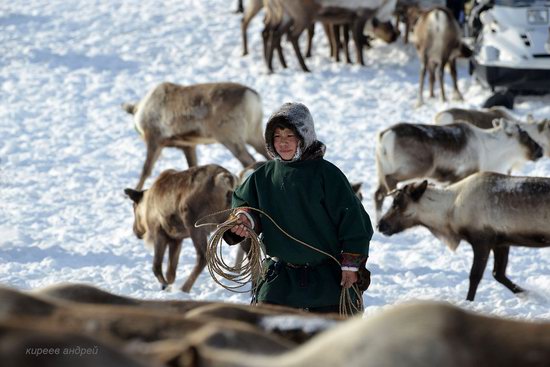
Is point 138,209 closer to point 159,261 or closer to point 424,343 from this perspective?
point 159,261

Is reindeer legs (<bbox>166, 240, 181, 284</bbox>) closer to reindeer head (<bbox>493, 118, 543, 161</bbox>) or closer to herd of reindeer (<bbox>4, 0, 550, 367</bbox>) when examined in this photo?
herd of reindeer (<bbox>4, 0, 550, 367</bbox>)

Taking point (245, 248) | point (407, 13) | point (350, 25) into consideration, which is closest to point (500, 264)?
point (245, 248)

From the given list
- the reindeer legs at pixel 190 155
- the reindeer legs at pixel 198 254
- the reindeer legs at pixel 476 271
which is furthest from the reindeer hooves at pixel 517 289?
the reindeer legs at pixel 190 155

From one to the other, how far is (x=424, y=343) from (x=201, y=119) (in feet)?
31.1

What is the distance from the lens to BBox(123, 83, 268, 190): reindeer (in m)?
11.8

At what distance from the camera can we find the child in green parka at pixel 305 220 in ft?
16.2

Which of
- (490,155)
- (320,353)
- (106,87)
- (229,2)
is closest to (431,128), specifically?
(490,155)

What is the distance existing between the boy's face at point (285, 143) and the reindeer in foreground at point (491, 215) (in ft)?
12.0

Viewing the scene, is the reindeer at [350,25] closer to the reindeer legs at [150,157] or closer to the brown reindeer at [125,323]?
the reindeer legs at [150,157]

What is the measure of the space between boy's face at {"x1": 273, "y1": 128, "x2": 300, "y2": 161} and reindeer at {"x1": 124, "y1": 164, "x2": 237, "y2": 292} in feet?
11.3

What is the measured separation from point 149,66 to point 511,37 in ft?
19.6

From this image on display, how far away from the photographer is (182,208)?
862 cm

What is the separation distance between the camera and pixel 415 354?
2.52 m

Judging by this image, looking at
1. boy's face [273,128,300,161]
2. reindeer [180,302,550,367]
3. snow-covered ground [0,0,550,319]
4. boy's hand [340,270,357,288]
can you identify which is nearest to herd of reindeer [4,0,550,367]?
reindeer [180,302,550,367]
